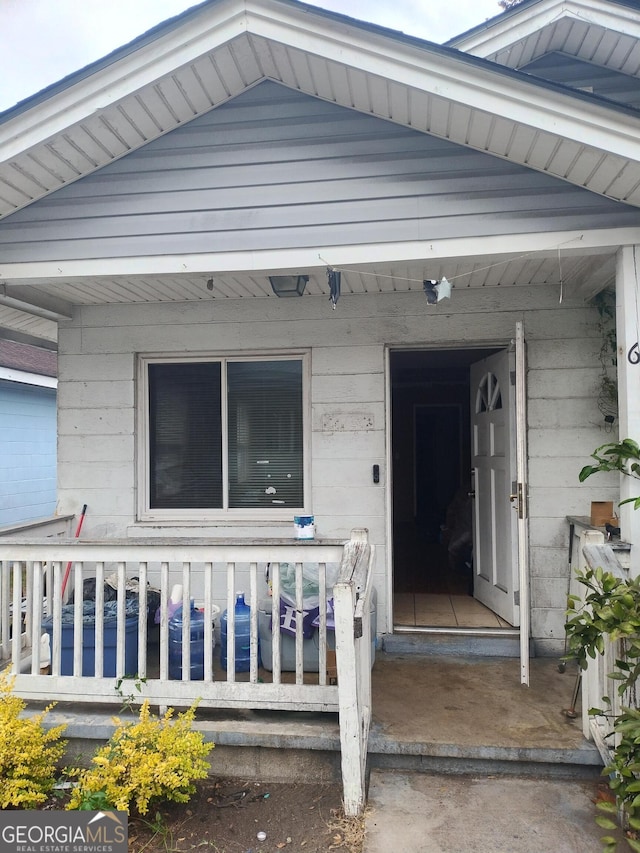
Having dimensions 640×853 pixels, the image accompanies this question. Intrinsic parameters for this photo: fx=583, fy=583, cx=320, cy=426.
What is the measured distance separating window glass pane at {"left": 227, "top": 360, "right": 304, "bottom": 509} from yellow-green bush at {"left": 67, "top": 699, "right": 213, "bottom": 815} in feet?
6.45

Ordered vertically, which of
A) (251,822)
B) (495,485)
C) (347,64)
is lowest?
(251,822)

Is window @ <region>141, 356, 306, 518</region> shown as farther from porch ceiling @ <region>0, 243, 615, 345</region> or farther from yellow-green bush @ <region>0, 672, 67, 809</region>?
yellow-green bush @ <region>0, 672, 67, 809</region>

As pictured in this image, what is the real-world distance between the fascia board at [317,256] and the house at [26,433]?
598 cm

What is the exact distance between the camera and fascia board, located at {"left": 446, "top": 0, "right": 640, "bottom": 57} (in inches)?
146

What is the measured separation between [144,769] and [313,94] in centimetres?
341

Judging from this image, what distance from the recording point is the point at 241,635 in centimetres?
355

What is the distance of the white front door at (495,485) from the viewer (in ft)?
13.4

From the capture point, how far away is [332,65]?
2.93 m

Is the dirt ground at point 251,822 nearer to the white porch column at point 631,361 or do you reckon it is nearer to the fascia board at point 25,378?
the white porch column at point 631,361

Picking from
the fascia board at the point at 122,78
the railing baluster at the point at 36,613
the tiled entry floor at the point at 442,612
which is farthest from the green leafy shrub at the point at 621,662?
the fascia board at the point at 122,78

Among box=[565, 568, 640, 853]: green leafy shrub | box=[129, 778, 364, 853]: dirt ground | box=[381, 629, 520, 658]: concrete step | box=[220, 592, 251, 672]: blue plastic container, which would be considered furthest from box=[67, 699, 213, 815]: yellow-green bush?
box=[381, 629, 520, 658]: concrete step

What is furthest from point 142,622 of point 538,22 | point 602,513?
point 538,22

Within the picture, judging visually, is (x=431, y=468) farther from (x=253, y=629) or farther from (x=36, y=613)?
(x=36, y=613)

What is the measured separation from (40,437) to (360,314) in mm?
7633
